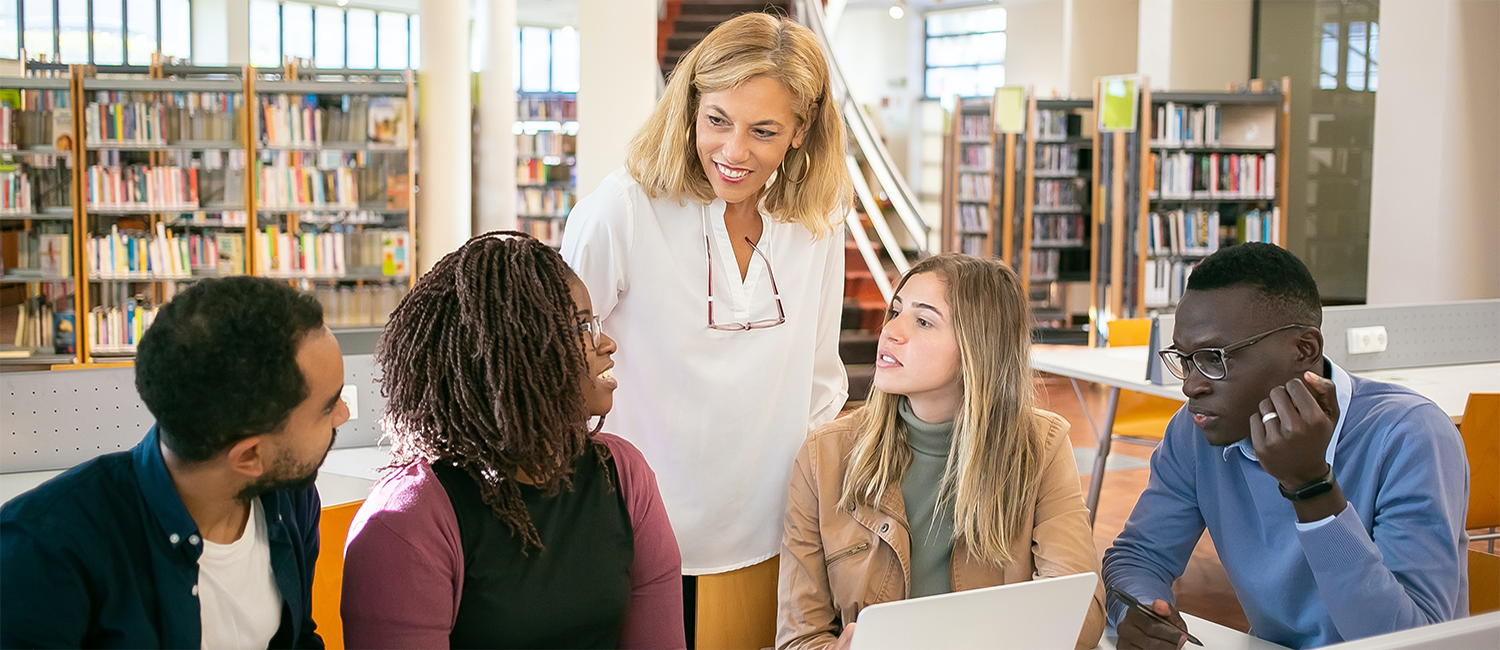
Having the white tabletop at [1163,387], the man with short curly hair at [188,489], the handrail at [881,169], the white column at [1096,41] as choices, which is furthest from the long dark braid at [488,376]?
the white column at [1096,41]

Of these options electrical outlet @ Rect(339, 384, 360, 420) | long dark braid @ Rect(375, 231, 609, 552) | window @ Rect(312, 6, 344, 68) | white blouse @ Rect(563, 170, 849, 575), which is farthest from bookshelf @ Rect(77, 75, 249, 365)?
window @ Rect(312, 6, 344, 68)

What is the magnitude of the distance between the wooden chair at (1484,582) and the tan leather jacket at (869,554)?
673 mm

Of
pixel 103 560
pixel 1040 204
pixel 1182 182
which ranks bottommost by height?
pixel 103 560

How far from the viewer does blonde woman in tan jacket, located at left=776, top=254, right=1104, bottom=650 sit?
155cm

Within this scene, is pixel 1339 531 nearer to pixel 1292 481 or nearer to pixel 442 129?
pixel 1292 481

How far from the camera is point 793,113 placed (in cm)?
166

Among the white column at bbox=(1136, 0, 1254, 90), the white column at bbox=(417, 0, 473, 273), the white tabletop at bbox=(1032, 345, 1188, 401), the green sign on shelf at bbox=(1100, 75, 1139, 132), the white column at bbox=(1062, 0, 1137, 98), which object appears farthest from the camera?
the white column at bbox=(1062, 0, 1137, 98)

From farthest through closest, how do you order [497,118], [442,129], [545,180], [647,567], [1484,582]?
[545,180]
[497,118]
[442,129]
[1484,582]
[647,567]

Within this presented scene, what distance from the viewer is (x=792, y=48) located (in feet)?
5.33

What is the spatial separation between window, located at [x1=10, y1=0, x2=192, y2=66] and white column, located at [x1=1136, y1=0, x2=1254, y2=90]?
419 inches

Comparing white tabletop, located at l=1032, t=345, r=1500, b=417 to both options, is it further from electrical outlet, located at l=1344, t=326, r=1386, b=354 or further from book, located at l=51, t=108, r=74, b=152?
book, located at l=51, t=108, r=74, b=152

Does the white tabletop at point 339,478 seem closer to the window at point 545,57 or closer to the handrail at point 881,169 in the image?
the handrail at point 881,169

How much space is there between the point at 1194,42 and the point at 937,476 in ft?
29.6

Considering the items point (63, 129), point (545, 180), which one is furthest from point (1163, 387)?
point (545, 180)
